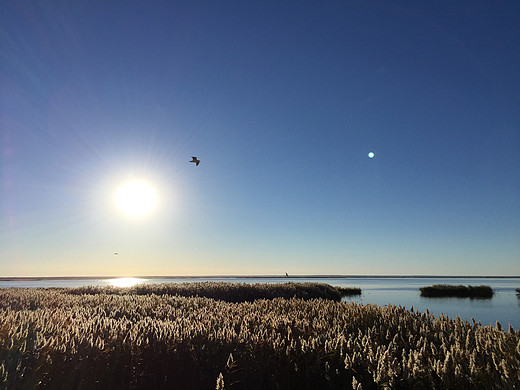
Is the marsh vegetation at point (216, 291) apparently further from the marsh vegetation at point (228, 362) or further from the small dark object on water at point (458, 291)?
the small dark object on water at point (458, 291)

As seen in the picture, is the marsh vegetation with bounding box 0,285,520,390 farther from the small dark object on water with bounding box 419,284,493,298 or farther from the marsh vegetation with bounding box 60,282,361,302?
the small dark object on water with bounding box 419,284,493,298

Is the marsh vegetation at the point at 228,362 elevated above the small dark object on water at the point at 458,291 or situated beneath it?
elevated above

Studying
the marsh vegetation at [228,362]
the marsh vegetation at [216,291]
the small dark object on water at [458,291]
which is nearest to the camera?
the marsh vegetation at [228,362]

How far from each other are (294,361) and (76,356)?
295 cm

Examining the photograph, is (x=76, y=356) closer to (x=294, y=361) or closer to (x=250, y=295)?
(x=294, y=361)

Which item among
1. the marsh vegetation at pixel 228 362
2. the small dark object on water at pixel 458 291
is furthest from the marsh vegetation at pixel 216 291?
the small dark object on water at pixel 458 291

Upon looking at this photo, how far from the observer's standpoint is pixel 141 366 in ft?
15.9

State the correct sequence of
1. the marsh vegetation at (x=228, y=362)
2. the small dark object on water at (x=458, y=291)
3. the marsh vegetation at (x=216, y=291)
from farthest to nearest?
the small dark object on water at (x=458, y=291), the marsh vegetation at (x=216, y=291), the marsh vegetation at (x=228, y=362)

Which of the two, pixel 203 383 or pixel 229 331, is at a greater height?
pixel 229 331

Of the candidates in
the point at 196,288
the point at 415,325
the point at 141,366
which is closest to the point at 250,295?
the point at 196,288

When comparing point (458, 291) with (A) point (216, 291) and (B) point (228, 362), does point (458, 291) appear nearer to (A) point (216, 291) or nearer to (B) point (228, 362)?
(A) point (216, 291)

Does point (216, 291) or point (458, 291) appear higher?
point (216, 291)

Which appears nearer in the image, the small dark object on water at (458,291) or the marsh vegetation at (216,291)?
the marsh vegetation at (216,291)

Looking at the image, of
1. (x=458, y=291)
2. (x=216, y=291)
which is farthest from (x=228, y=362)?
(x=458, y=291)
